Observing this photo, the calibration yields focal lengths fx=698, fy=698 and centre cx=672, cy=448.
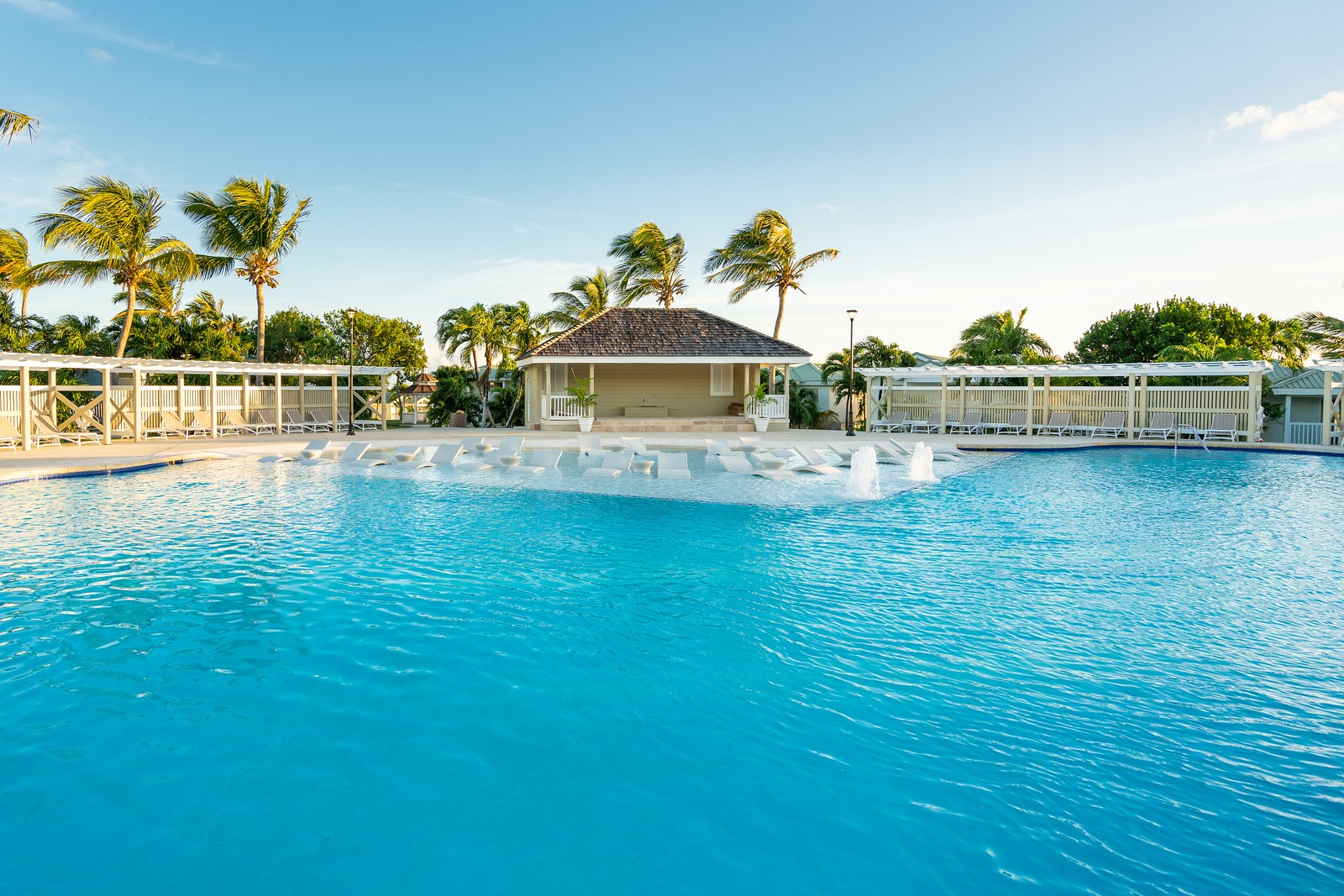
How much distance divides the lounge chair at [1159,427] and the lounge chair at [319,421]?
85.8 feet

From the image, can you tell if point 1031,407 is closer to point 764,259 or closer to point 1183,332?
point 1183,332

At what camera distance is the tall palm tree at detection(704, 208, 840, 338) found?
29.5 m

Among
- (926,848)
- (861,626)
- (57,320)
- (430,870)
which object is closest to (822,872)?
(926,848)

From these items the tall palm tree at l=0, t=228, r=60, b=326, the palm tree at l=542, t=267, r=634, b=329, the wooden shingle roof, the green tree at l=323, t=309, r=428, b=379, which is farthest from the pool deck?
the green tree at l=323, t=309, r=428, b=379

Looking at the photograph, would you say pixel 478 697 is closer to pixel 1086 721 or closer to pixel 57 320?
pixel 1086 721

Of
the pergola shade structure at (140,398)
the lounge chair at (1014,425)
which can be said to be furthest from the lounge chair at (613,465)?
the lounge chair at (1014,425)

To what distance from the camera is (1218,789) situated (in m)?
3.10

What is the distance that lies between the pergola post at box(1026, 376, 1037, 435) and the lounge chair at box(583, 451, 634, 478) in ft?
50.3

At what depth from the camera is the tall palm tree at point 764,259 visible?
96.8 feet

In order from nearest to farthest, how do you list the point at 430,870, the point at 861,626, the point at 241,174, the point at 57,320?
the point at 430,870
the point at 861,626
the point at 241,174
the point at 57,320

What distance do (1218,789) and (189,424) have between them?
25053 millimetres

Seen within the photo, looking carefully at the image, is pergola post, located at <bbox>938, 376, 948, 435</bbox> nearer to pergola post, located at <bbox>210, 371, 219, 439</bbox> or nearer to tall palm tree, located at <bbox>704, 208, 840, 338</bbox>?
tall palm tree, located at <bbox>704, 208, 840, 338</bbox>

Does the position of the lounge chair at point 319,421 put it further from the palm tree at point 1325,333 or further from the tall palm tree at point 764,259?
the palm tree at point 1325,333

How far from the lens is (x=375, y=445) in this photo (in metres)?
16.3
